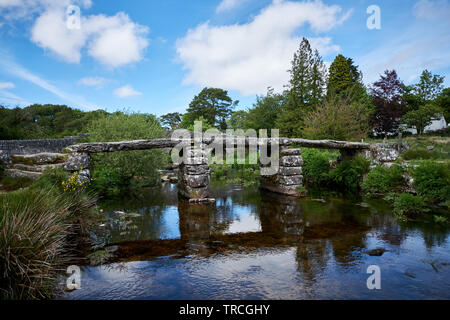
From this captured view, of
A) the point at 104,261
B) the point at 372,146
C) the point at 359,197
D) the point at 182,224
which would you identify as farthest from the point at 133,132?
the point at 372,146

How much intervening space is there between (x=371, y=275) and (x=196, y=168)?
23.5 ft

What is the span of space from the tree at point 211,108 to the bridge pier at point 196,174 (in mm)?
34161

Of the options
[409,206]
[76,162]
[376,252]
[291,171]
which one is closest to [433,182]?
[409,206]

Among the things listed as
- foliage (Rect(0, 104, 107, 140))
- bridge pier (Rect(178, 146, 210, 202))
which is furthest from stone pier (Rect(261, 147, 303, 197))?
foliage (Rect(0, 104, 107, 140))

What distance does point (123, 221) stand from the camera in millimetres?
7625

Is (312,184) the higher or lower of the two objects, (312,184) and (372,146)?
the lower

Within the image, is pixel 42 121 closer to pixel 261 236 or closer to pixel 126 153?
pixel 126 153

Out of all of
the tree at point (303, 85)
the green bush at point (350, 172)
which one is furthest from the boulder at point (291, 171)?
the tree at point (303, 85)

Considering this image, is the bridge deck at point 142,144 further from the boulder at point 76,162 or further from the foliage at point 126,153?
the foliage at point 126,153

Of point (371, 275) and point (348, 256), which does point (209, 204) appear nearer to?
point (348, 256)

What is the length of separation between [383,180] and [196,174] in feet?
25.7

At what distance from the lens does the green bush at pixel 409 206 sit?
25.4ft
